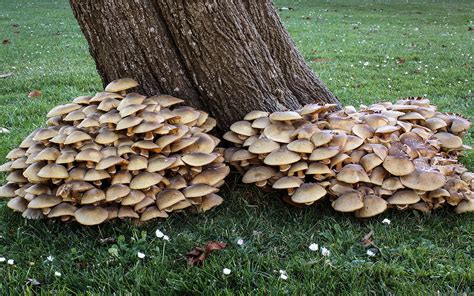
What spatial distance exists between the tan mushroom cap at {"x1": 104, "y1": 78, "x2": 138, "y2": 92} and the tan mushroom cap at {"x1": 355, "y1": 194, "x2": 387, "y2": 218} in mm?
1718

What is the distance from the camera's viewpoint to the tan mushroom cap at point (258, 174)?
3.28m

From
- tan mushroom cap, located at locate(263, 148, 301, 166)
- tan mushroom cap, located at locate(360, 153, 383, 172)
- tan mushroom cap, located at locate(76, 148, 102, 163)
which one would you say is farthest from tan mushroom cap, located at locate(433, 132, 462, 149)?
tan mushroom cap, located at locate(76, 148, 102, 163)

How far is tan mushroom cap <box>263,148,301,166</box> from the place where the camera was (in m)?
3.16

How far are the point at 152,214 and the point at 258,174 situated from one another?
2.42 feet

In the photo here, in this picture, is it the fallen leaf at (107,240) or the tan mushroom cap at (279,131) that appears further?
the tan mushroom cap at (279,131)

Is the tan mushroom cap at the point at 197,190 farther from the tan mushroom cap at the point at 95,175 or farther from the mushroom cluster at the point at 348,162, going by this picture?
the tan mushroom cap at the point at 95,175

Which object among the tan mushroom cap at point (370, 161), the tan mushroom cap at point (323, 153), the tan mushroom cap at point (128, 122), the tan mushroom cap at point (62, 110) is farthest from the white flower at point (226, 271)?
the tan mushroom cap at point (62, 110)

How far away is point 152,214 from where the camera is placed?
10.1ft

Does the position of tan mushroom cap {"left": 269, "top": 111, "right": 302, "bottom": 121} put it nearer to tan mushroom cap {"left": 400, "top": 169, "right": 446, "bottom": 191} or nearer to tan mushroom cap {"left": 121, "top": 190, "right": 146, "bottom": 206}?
tan mushroom cap {"left": 400, "top": 169, "right": 446, "bottom": 191}

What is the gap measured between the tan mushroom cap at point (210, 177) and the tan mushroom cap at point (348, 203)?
2.46ft

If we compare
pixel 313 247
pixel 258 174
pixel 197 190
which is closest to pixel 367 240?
pixel 313 247

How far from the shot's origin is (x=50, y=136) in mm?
3215

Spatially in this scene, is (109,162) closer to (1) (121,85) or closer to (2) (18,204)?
(1) (121,85)

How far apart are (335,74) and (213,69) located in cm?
489
